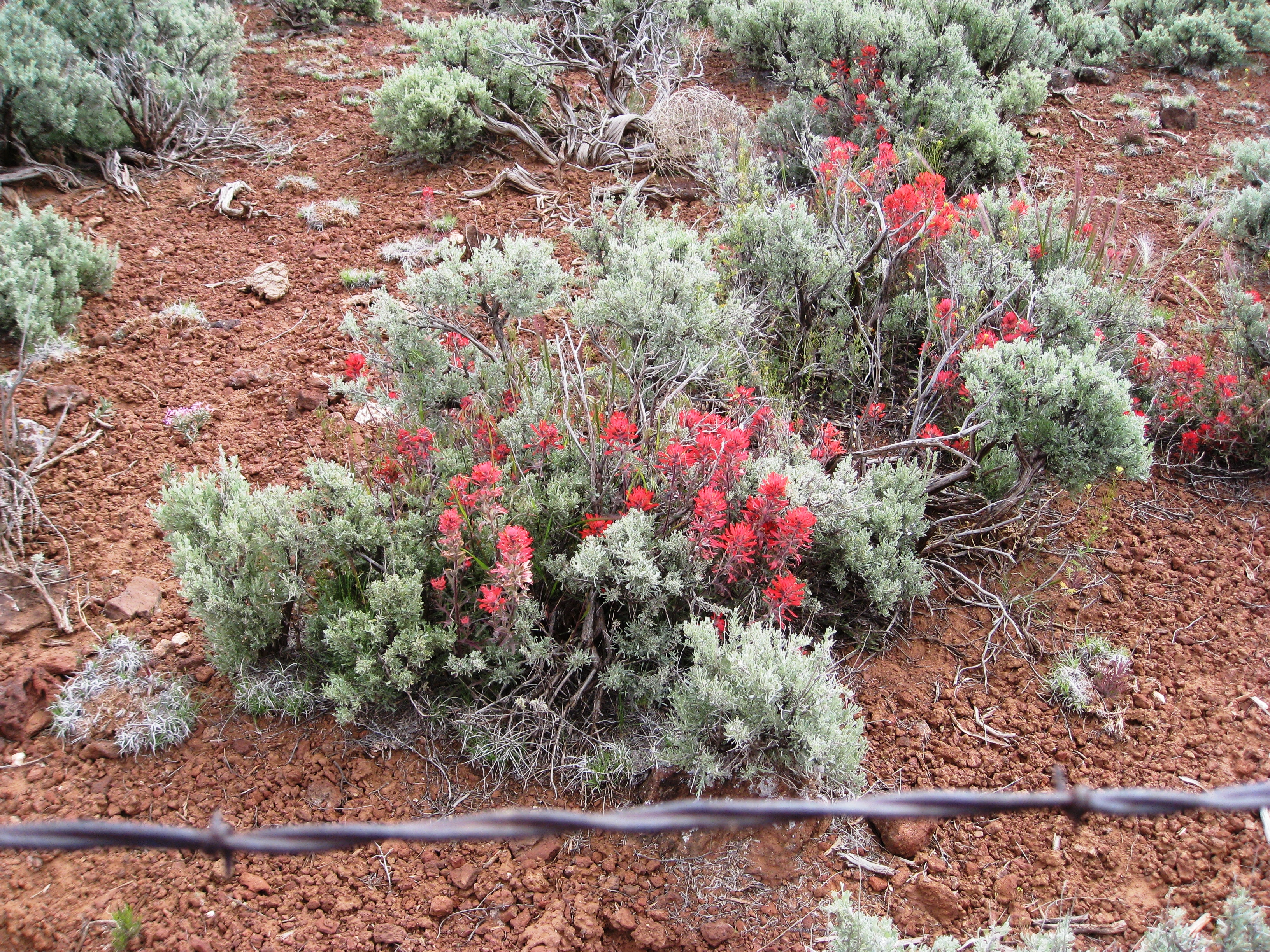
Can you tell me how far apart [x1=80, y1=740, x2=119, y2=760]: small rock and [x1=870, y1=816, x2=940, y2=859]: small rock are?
249cm

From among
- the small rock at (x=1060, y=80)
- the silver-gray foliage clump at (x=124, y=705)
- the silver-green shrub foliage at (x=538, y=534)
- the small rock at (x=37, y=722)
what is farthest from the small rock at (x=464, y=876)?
the small rock at (x=1060, y=80)

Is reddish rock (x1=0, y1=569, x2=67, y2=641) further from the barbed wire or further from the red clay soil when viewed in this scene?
the barbed wire

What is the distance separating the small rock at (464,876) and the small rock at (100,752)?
47.3 inches

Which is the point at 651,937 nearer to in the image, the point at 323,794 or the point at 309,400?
the point at 323,794

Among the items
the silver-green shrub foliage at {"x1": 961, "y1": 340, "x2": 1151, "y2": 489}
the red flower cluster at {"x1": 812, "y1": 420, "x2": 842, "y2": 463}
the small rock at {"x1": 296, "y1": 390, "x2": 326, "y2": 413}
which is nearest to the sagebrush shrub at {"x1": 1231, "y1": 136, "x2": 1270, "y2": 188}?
the silver-green shrub foliage at {"x1": 961, "y1": 340, "x2": 1151, "y2": 489}

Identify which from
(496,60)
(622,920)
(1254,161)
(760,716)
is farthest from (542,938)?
(1254,161)

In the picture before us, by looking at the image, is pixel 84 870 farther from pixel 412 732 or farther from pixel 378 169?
pixel 378 169

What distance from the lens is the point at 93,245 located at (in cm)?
486

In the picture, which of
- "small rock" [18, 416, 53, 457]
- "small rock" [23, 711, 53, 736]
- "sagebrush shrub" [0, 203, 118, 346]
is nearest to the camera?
"small rock" [23, 711, 53, 736]

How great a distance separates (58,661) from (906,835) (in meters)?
2.95

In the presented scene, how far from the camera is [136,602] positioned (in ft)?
10.4

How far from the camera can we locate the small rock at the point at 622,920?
235 centimetres

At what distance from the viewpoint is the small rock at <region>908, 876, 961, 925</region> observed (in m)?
2.45

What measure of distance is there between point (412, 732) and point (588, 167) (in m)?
4.61
